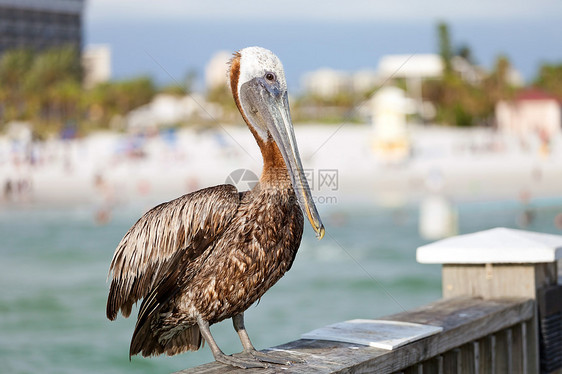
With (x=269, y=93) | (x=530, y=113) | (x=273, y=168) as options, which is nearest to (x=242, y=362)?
(x=273, y=168)

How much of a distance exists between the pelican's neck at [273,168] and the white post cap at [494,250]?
3.18 ft

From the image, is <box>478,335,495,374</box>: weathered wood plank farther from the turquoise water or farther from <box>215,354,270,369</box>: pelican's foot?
the turquoise water

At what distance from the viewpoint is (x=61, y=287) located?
45.1 feet

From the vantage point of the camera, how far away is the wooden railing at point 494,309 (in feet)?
8.96

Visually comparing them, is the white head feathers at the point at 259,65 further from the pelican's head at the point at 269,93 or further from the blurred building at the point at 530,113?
the blurred building at the point at 530,113

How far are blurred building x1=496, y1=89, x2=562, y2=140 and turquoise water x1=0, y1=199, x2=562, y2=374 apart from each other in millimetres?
26996

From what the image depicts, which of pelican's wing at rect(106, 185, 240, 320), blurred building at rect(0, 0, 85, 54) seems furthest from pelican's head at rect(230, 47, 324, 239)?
blurred building at rect(0, 0, 85, 54)

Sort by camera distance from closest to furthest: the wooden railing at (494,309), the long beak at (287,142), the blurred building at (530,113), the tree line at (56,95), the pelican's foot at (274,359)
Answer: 1. the long beak at (287,142)
2. the pelican's foot at (274,359)
3. the wooden railing at (494,309)
4. the blurred building at (530,113)
5. the tree line at (56,95)

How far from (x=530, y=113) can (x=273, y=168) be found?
161 feet

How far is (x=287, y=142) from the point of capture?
2211mm

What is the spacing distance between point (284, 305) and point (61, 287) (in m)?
4.25

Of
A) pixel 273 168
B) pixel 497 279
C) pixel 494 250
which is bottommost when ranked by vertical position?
pixel 497 279

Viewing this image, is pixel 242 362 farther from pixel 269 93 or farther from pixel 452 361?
pixel 452 361

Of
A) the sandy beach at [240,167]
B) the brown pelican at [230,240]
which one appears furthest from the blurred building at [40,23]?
the brown pelican at [230,240]
